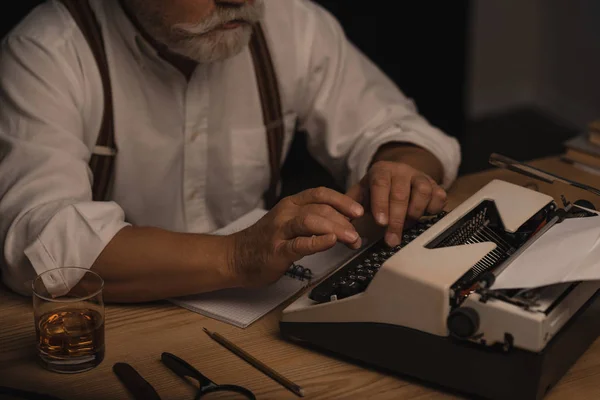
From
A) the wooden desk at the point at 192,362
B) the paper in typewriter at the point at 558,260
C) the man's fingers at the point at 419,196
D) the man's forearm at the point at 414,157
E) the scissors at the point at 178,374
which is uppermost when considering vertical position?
the paper in typewriter at the point at 558,260

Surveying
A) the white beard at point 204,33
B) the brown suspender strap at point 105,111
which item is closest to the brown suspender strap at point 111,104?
the brown suspender strap at point 105,111

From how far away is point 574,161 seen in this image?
7.00 ft

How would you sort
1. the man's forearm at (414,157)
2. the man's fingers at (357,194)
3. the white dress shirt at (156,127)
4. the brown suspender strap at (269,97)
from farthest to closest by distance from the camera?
the brown suspender strap at (269,97) → the man's forearm at (414,157) → the man's fingers at (357,194) → the white dress shirt at (156,127)

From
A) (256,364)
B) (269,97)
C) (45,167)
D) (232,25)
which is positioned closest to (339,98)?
(269,97)

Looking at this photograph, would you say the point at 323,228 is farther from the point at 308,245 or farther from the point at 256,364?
the point at 256,364

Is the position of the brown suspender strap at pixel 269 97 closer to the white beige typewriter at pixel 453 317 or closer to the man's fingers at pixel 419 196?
the man's fingers at pixel 419 196

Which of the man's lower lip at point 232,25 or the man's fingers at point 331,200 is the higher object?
the man's lower lip at point 232,25

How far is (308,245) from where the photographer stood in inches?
56.7

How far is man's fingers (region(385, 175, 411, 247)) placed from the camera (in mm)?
1523

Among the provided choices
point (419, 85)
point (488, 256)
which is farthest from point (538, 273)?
point (419, 85)

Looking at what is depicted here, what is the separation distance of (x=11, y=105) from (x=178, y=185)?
0.48 m

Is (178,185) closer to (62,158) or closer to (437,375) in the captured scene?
(62,158)

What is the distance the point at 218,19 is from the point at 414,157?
0.50 metres

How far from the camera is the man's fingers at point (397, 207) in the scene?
1.52 m
